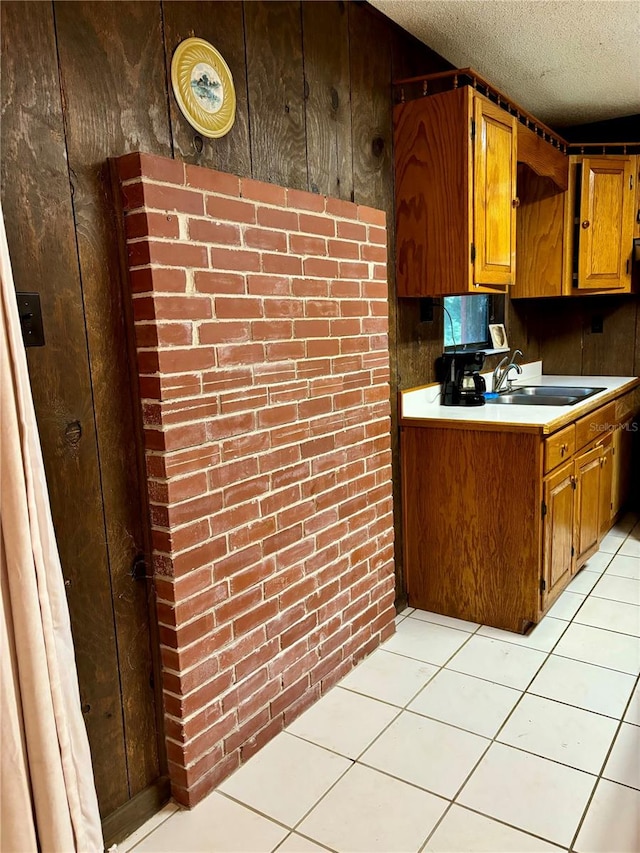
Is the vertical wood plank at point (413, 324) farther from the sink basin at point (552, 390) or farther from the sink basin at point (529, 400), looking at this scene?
the sink basin at point (552, 390)

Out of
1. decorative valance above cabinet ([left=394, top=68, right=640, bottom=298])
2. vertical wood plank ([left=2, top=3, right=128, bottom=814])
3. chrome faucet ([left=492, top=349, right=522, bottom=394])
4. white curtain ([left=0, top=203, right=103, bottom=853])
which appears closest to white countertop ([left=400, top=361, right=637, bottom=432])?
chrome faucet ([left=492, top=349, right=522, bottom=394])

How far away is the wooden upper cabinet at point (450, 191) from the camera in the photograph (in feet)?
7.93

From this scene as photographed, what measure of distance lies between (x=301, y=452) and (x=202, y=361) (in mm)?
529

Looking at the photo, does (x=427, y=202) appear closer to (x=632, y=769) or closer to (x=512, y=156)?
(x=512, y=156)

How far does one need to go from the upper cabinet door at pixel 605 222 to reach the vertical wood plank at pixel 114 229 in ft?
9.13

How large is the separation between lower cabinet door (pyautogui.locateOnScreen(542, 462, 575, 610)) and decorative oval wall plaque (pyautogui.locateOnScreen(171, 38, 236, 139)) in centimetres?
175

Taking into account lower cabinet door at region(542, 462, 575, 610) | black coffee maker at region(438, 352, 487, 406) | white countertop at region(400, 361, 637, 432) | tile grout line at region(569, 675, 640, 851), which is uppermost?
black coffee maker at region(438, 352, 487, 406)

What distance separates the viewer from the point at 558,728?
194cm

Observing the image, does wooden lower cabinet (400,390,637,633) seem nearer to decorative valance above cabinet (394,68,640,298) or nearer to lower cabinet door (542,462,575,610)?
lower cabinet door (542,462,575,610)

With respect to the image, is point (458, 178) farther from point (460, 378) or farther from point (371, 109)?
point (460, 378)

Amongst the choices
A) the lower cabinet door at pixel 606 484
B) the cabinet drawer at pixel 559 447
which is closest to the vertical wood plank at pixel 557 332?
the lower cabinet door at pixel 606 484

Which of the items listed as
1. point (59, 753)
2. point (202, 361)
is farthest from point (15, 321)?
point (59, 753)

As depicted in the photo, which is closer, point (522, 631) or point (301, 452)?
point (301, 452)

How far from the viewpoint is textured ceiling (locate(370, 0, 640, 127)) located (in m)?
2.34
